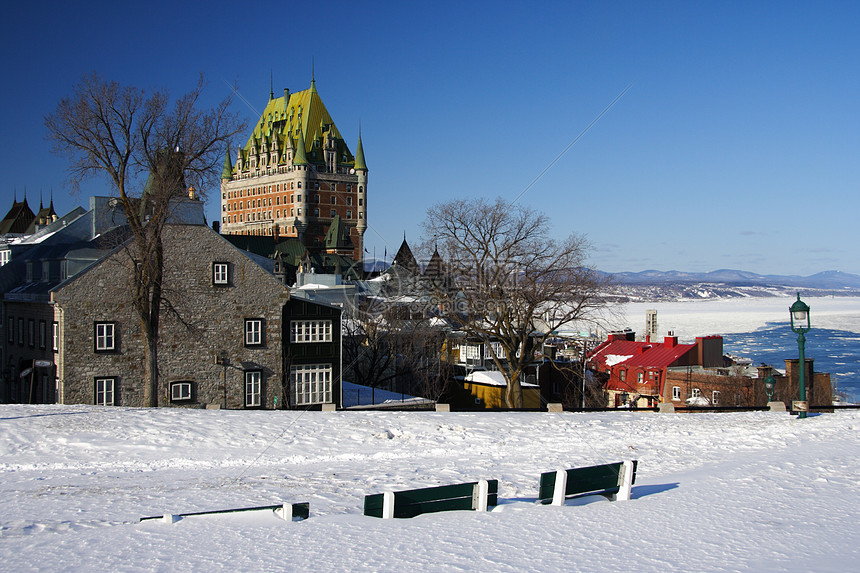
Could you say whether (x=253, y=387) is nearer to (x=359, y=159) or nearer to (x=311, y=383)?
(x=311, y=383)

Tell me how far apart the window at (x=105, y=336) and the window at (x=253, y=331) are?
17.1ft

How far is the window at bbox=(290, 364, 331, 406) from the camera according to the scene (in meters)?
33.1

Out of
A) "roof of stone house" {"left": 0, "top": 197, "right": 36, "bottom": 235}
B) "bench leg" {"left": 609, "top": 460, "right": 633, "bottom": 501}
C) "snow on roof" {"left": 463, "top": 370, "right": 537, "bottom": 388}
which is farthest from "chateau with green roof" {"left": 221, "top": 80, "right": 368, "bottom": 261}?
"bench leg" {"left": 609, "top": 460, "right": 633, "bottom": 501}

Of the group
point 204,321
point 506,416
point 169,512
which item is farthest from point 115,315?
point 169,512

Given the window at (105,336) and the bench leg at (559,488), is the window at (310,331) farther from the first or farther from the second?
the bench leg at (559,488)

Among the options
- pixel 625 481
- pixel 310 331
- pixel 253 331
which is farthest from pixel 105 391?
pixel 625 481

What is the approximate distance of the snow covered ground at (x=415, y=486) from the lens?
8844mm

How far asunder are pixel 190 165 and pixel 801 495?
20853 millimetres

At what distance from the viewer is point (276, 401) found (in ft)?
105

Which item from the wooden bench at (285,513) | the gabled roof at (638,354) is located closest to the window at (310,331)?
the wooden bench at (285,513)

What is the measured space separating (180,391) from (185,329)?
8.15 ft

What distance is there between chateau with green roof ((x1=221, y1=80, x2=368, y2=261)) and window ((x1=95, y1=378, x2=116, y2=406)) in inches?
4685

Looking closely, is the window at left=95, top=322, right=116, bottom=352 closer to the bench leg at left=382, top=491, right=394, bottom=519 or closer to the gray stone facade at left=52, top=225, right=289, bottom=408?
the gray stone facade at left=52, top=225, right=289, bottom=408

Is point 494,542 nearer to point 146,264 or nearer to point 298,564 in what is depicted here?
point 298,564
